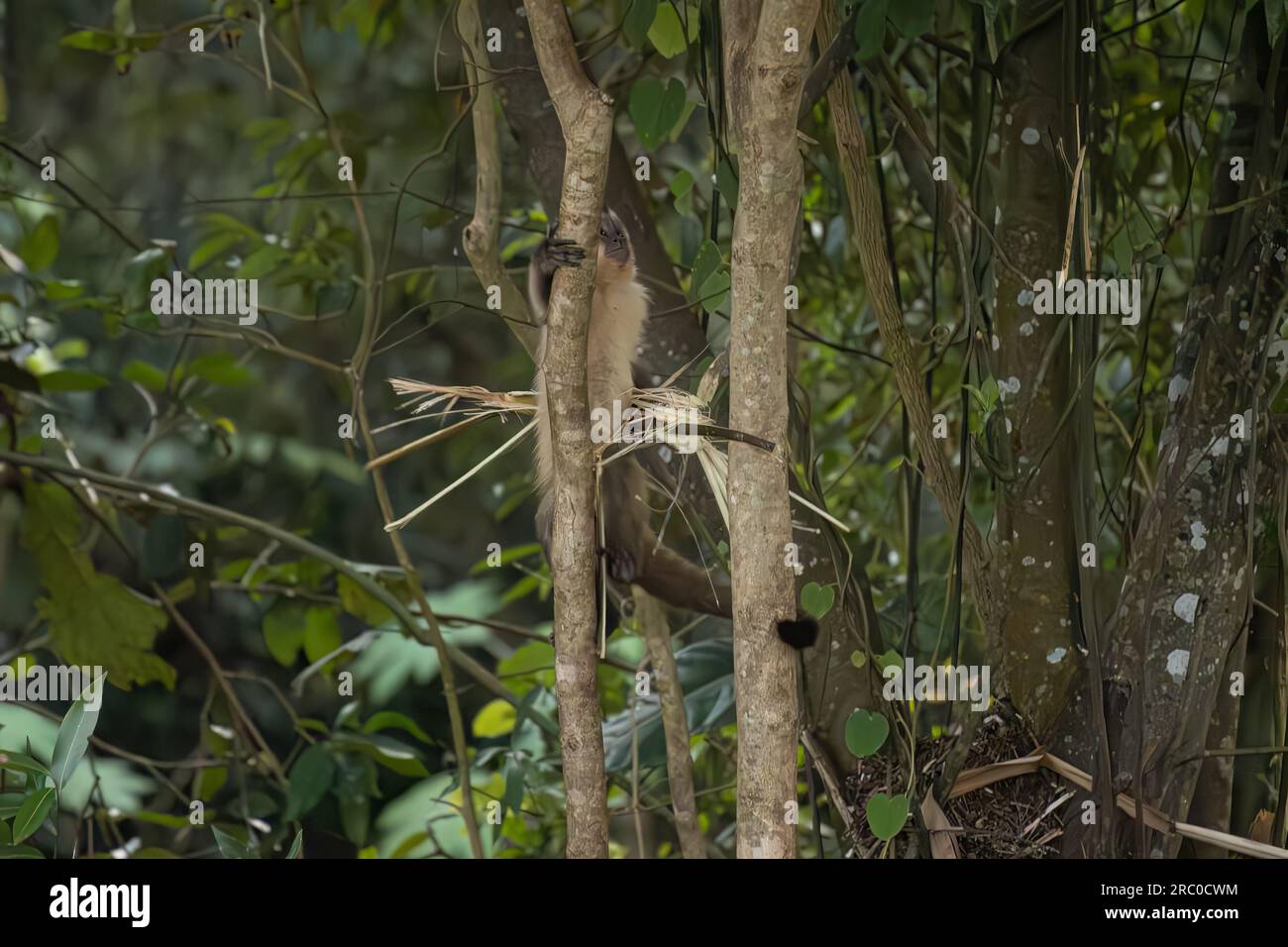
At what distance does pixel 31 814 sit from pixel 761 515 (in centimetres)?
85

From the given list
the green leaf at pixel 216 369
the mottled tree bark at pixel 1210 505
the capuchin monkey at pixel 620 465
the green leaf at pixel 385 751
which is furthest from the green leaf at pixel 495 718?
the mottled tree bark at pixel 1210 505

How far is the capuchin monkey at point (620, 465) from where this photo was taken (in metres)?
1.49

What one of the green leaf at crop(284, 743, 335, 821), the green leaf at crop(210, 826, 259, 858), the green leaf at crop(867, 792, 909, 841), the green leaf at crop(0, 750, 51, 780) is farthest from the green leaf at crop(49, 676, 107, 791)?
the green leaf at crop(867, 792, 909, 841)

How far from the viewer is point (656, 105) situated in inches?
54.3

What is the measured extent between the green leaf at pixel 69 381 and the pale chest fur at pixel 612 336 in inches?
31.7

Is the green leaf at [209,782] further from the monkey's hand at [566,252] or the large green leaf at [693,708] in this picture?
the monkey's hand at [566,252]

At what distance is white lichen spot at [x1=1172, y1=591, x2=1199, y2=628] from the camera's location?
1.33m

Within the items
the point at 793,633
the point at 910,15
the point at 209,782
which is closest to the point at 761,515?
the point at 793,633

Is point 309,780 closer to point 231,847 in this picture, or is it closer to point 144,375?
point 231,847

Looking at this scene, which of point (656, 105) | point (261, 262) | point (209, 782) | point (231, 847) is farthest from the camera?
point (209, 782)

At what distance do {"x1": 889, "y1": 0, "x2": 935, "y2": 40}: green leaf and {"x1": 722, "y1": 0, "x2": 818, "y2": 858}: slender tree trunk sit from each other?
24 cm

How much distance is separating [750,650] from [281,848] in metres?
1.28

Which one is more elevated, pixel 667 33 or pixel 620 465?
pixel 667 33
